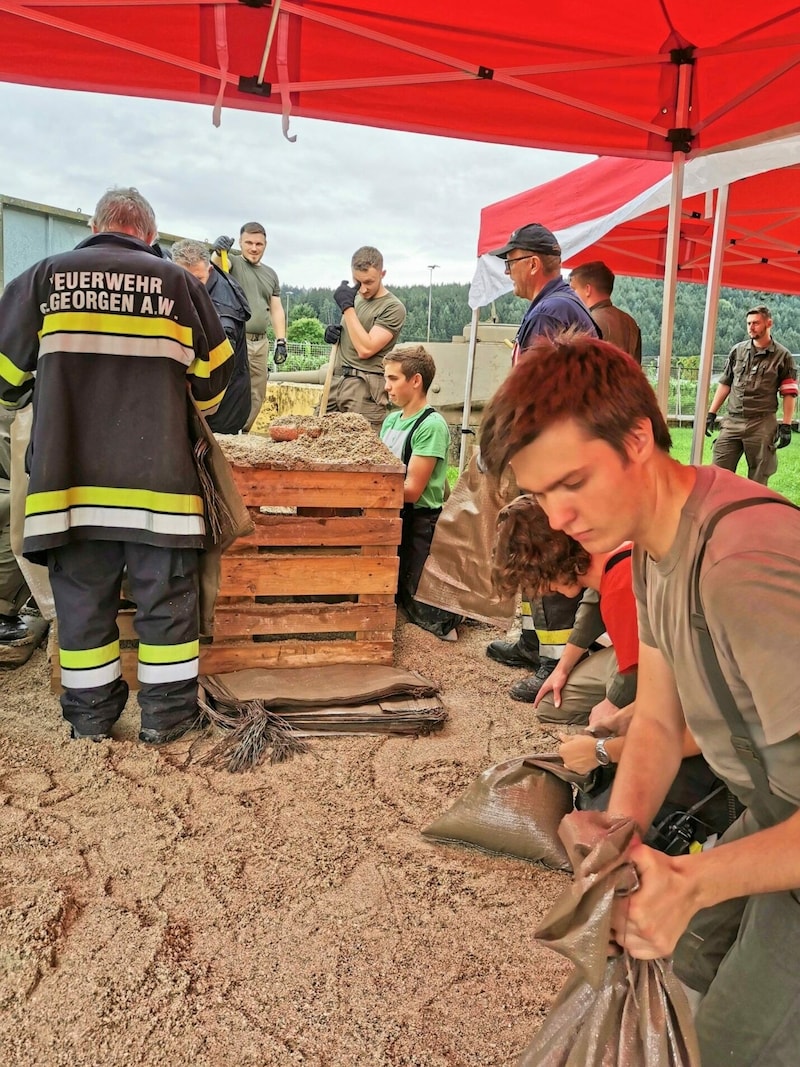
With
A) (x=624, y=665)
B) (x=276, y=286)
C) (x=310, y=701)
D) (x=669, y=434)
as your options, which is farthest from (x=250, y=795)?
(x=276, y=286)

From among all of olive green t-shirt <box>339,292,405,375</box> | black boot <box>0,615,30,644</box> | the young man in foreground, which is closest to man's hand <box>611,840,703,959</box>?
the young man in foreground

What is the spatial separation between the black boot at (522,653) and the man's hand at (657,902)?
2.91 metres

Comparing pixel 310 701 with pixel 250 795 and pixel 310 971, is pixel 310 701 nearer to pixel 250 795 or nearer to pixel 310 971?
pixel 250 795

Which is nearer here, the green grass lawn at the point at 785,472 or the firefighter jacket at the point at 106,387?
the firefighter jacket at the point at 106,387

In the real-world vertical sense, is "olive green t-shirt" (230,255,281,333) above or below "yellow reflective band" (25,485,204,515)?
above

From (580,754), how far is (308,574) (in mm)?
1694

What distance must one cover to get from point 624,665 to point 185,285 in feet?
6.47

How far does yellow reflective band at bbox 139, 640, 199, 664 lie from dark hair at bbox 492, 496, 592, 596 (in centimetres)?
128

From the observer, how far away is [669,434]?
3.94ft

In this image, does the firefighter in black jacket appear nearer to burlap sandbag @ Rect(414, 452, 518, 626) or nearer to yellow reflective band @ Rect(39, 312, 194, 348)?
yellow reflective band @ Rect(39, 312, 194, 348)

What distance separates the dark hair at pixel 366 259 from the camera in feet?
16.2

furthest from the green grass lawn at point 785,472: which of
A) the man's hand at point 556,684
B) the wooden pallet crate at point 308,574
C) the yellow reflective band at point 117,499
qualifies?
the yellow reflective band at point 117,499

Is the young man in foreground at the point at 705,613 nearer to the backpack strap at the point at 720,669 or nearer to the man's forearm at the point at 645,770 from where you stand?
the backpack strap at the point at 720,669

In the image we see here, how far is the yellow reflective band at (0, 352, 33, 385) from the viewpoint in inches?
111
